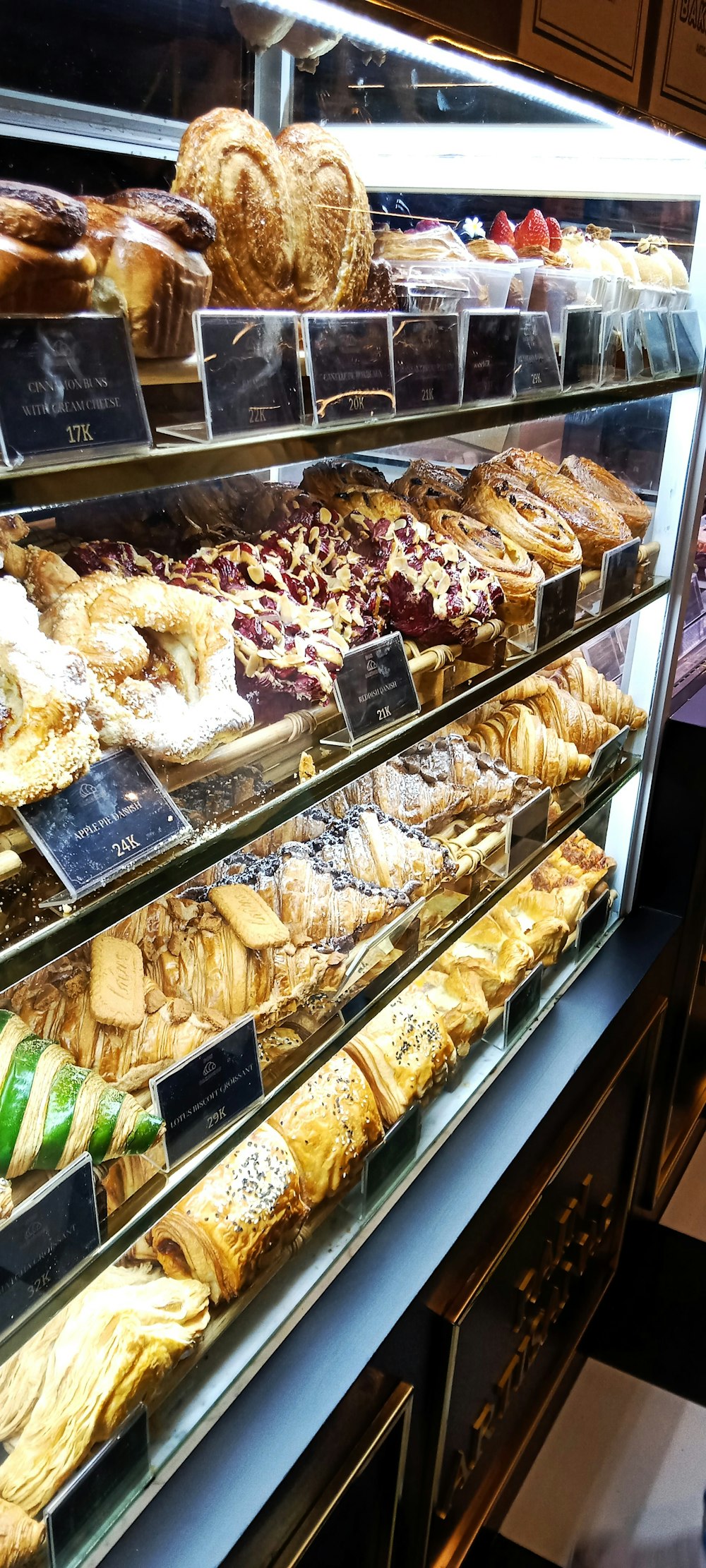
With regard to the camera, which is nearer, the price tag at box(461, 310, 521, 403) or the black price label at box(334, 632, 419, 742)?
the black price label at box(334, 632, 419, 742)

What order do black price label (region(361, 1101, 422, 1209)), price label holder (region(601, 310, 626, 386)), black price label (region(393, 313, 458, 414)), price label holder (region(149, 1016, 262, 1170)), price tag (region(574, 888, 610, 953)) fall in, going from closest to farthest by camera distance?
price label holder (region(149, 1016, 262, 1170))
black price label (region(393, 313, 458, 414))
black price label (region(361, 1101, 422, 1209))
price label holder (region(601, 310, 626, 386))
price tag (region(574, 888, 610, 953))

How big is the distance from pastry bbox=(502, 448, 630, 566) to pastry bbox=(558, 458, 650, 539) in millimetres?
77

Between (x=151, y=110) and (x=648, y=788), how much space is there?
67.8 inches

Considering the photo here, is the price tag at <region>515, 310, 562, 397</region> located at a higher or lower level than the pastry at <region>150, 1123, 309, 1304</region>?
higher

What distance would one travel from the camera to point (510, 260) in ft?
5.92

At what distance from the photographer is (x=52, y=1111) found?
42.9 inches

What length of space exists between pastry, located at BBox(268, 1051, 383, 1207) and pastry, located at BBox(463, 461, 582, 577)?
93 cm

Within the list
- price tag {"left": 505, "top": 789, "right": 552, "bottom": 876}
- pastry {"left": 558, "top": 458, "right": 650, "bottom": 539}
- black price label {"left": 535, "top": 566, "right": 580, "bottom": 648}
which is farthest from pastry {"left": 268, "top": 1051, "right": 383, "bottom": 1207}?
pastry {"left": 558, "top": 458, "right": 650, "bottom": 539}

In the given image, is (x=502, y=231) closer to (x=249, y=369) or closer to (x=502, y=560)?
(x=502, y=560)

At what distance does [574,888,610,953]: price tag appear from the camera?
2438mm

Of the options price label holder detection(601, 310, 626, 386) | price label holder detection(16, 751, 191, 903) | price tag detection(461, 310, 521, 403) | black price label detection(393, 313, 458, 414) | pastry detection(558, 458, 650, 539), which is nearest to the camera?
price label holder detection(16, 751, 191, 903)

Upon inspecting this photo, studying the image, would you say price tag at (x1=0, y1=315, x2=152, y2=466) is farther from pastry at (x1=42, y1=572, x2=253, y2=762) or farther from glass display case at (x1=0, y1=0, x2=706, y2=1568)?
pastry at (x1=42, y1=572, x2=253, y2=762)

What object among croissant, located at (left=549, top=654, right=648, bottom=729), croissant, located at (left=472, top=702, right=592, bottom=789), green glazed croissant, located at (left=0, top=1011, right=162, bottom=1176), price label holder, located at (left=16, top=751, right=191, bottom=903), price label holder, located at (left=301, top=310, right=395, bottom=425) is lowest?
green glazed croissant, located at (left=0, top=1011, right=162, bottom=1176)

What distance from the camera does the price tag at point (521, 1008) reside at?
6.89 feet
